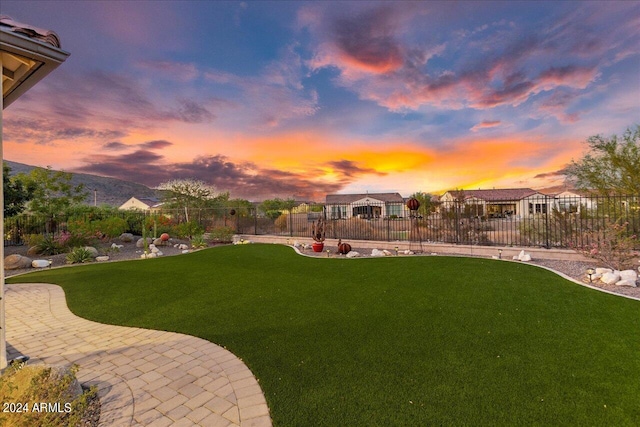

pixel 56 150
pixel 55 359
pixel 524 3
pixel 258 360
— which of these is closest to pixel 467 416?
pixel 258 360

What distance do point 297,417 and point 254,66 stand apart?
1344 cm

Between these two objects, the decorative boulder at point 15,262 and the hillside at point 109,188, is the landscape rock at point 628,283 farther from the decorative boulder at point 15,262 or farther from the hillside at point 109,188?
the hillside at point 109,188

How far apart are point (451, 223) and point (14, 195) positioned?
Result: 20980 mm

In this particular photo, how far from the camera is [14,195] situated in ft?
43.8

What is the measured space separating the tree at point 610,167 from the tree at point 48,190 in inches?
1008

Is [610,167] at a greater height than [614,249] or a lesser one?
greater

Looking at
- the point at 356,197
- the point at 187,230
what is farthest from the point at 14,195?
the point at 356,197

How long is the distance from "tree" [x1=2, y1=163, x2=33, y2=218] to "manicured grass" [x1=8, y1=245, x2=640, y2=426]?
353 inches

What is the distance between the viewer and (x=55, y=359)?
3.53 m

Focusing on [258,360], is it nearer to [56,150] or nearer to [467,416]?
[467,416]

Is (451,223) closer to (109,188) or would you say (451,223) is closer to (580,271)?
(580,271)

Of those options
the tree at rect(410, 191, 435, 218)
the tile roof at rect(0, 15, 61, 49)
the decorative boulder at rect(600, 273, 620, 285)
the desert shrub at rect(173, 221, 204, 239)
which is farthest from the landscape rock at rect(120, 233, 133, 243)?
the decorative boulder at rect(600, 273, 620, 285)

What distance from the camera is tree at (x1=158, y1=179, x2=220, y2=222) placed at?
22.1 metres

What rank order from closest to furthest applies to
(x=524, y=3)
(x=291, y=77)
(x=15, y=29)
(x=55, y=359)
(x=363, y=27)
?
(x=15, y=29), (x=55, y=359), (x=524, y=3), (x=363, y=27), (x=291, y=77)
